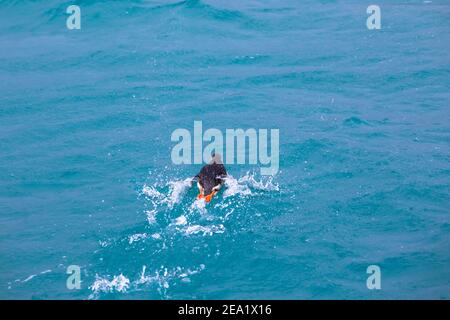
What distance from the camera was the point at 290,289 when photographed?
15.5 m

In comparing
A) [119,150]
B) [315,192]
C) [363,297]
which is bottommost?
[363,297]

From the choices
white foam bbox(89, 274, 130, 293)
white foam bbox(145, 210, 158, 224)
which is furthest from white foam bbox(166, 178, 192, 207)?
white foam bbox(89, 274, 130, 293)

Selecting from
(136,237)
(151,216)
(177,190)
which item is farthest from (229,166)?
(136,237)

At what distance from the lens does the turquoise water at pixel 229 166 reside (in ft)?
52.8

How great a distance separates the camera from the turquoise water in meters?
16.1

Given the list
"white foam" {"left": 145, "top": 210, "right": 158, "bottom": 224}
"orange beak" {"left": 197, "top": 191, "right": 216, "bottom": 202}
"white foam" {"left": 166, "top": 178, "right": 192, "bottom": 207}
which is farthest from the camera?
"white foam" {"left": 166, "top": 178, "right": 192, "bottom": 207}

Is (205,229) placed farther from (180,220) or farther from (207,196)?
(207,196)

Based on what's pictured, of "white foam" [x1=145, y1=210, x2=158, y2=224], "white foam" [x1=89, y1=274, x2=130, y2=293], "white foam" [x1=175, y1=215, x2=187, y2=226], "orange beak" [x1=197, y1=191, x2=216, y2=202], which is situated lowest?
"white foam" [x1=89, y1=274, x2=130, y2=293]

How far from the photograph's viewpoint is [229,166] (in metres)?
20.8

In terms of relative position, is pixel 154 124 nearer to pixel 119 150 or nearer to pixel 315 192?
pixel 119 150

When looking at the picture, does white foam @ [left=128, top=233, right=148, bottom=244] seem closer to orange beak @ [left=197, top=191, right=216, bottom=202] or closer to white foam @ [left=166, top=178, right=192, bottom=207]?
white foam @ [left=166, top=178, right=192, bottom=207]

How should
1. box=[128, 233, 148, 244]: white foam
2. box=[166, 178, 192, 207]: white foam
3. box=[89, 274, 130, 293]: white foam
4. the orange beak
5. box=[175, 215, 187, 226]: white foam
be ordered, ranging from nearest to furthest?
1. box=[89, 274, 130, 293]: white foam
2. box=[128, 233, 148, 244]: white foam
3. box=[175, 215, 187, 226]: white foam
4. the orange beak
5. box=[166, 178, 192, 207]: white foam

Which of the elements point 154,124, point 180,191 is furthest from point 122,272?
point 154,124

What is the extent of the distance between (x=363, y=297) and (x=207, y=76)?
14.0m
